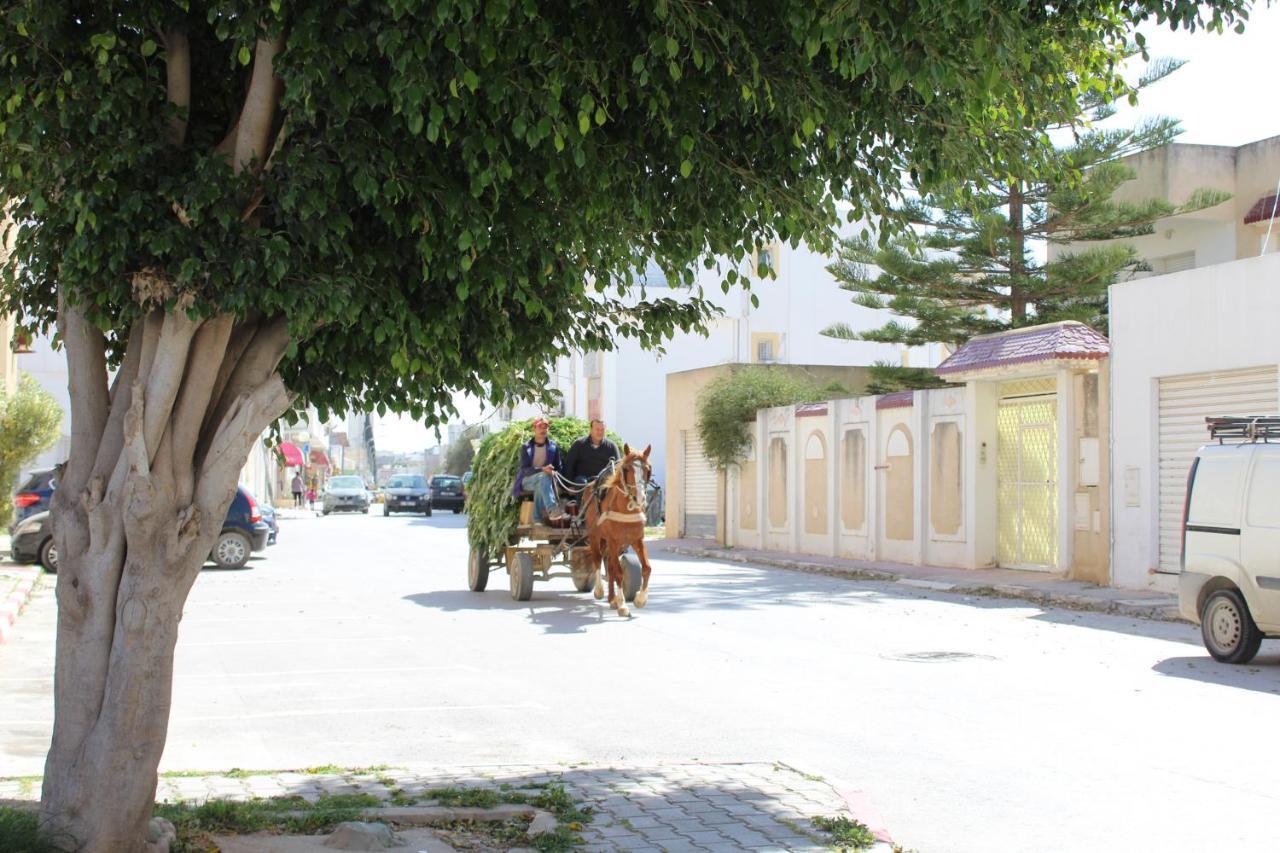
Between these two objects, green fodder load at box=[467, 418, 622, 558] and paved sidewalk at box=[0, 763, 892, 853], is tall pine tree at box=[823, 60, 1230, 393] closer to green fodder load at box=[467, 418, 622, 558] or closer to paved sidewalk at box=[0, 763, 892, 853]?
green fodder load at box=[467, 418, 622, 558]

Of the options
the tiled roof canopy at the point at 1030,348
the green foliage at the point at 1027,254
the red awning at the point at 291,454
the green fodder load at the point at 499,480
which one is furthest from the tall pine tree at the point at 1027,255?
the red awning at the point at 291,454

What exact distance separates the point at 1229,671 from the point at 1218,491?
1765 millimetres

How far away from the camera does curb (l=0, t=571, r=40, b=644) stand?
1434 cm

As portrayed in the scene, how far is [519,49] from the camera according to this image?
5.20 meters

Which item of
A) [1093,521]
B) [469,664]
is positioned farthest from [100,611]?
[1093,521]

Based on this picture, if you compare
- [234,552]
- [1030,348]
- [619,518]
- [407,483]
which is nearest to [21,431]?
[234,552]

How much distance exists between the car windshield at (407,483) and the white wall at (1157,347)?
134ft

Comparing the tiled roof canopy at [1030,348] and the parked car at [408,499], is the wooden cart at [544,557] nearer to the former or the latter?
the tiled roof canopy at [1030,348]

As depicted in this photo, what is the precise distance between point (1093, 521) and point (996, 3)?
16.1 meters

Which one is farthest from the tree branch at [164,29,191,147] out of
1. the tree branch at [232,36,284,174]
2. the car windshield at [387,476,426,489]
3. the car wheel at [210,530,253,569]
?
the car windshield at [387,476,426,489]

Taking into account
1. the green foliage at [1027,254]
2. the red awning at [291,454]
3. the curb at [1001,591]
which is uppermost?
the green foliage at [1027,254]

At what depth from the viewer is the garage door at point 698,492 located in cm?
3431

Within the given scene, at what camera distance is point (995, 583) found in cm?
2045

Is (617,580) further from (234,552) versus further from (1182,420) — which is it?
(234,552)
